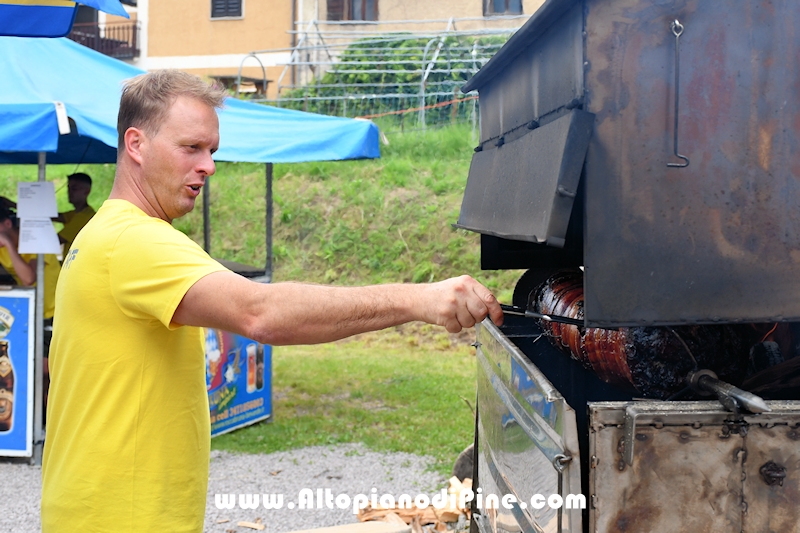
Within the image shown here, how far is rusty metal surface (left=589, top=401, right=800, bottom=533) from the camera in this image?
81.5 inches

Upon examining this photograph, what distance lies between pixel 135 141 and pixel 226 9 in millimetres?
24594

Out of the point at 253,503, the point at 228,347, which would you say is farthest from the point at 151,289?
the point at 228,347

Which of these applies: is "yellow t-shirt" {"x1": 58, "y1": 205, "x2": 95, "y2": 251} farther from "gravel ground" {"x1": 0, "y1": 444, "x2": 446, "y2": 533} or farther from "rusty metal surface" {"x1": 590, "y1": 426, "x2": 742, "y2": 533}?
"rusty metal surface" {"x1": 590, "y1": 426, "x2": 742, "y2": 533}

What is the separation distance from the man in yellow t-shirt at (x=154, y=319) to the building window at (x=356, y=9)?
22297 millimetres

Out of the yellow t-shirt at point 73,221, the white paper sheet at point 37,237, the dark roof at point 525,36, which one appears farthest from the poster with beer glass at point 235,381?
the dark roof at point 525,36

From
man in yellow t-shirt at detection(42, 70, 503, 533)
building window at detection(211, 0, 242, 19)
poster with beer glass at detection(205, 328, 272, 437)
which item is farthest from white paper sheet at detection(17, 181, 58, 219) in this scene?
building window at detection(211, 0, 242, 19)

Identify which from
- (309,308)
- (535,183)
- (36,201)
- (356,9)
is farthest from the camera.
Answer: (356,9)

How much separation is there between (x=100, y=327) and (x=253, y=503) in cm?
365

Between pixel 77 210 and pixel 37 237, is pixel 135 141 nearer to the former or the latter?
pixel 37 237

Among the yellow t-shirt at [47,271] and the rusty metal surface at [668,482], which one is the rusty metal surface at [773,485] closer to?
the rusty metal surface at [668,482]

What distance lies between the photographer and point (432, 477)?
5.84 m

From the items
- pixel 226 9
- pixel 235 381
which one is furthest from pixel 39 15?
pixel 226 9

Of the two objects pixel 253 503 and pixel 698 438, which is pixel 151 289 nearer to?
pixel 698 438

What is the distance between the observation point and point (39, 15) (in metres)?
3.91
